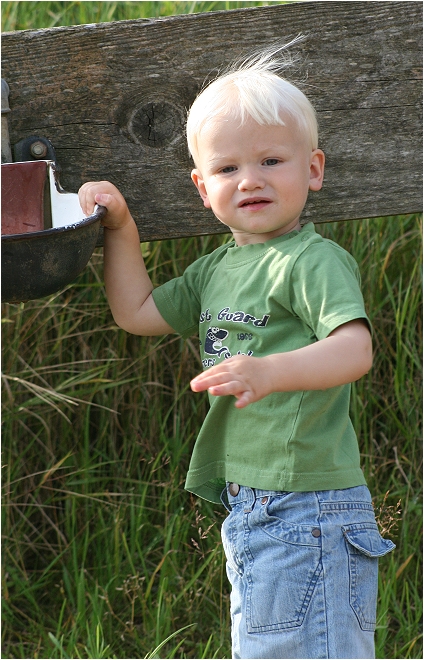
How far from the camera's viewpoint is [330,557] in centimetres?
163

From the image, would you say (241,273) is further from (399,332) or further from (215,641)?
(215,641)

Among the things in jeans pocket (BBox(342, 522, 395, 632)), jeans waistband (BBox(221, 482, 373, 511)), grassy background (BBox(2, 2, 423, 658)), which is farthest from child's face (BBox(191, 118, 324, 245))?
grassy background (BBox(2, 2, 423, 658))

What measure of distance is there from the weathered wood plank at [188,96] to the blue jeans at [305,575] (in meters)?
0.73

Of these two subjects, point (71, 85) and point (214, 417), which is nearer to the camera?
point (214, 417)

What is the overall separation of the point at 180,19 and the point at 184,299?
0.66 metres

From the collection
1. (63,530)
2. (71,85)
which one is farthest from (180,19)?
(63,530)

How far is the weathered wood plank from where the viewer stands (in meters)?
1.95

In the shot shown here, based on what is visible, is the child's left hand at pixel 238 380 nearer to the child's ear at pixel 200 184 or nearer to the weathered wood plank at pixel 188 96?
the child's ear at pixel 200 184

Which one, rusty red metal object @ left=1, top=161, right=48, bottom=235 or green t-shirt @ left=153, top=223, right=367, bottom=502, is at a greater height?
rusty red metal object @ left=1, top=161, right=48, bottom=235

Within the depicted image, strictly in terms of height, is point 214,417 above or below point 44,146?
below

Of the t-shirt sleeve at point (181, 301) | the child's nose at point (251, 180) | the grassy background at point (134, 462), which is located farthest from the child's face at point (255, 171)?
the grassy background at point (134, 462)

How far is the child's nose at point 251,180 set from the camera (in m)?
1.66

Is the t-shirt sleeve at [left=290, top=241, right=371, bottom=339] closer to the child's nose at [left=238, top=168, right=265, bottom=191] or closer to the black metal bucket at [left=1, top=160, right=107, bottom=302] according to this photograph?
the child's nose at [left=238, top=168, right=265, bottom=191]

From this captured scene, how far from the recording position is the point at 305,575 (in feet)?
5.32
